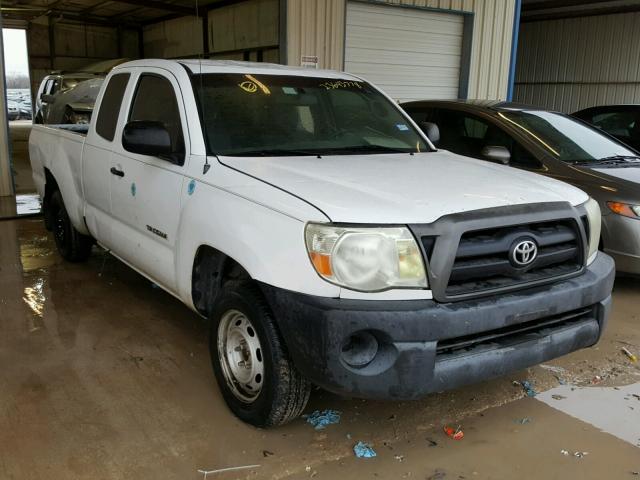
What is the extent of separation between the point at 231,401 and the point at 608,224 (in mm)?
3696

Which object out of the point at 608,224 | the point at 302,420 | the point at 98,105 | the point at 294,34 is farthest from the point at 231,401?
the point at 294,34

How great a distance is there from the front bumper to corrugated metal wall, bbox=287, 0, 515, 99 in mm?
7127

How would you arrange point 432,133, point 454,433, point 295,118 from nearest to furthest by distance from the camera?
point 454,433 < point 295,118 < point 432,133

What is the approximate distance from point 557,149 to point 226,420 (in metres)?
4.34

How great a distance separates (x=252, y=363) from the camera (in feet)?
10.1

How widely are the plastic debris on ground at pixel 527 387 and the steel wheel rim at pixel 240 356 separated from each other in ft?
5.30

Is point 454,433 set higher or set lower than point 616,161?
lower

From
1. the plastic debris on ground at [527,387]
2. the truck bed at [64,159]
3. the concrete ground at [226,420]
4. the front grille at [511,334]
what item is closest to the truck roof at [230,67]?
the truck bed at [64,159]

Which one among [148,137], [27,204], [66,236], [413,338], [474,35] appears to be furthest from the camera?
[474,35]

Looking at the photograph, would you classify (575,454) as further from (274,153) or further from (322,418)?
(274,153)

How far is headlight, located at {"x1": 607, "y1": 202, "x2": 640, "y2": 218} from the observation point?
518 cm

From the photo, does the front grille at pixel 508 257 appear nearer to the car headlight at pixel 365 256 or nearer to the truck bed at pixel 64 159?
the car headlight at pixel 365 256

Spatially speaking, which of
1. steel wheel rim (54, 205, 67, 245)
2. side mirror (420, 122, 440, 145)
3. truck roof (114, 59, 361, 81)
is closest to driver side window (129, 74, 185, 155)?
truck roof (114, 59, 361, 81)

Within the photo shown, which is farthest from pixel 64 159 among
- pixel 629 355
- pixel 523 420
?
pixel 629 355
